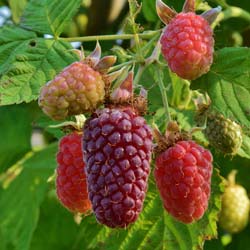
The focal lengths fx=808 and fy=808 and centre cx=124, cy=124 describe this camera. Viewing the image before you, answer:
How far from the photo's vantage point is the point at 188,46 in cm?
154

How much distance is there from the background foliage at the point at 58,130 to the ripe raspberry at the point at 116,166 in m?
0.29

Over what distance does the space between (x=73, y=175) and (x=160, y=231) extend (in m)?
0.39

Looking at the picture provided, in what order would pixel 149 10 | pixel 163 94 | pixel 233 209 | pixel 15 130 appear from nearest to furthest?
1. pixel 163 94
2. pixel 149 10
3. pixel 233 209
4. pixel 15 130

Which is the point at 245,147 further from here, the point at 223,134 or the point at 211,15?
the point at 211,15

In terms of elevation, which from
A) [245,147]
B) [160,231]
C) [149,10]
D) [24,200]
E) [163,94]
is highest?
[163,94]

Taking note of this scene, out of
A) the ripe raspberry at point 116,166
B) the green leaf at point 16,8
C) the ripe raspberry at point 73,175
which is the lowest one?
the green leaf at point 16,8

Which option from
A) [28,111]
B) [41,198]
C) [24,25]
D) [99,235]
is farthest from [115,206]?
[28,111]

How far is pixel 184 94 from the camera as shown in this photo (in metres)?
2.05

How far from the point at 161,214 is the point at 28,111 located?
102cm

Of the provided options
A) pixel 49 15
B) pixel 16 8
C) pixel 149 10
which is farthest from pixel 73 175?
pixel 16 8

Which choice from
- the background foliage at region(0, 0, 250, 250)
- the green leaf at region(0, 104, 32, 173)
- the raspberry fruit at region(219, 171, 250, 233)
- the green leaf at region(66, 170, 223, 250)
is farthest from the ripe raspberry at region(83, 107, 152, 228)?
the green leaf at region(0, 104, 32, 173)

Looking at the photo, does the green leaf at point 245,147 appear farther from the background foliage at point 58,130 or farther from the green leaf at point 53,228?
the green leaf at point 53,228

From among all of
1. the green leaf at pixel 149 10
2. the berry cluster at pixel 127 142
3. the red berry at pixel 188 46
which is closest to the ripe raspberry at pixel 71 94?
the berry cluster at pixel 127 142

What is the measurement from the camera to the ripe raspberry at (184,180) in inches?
60.4
